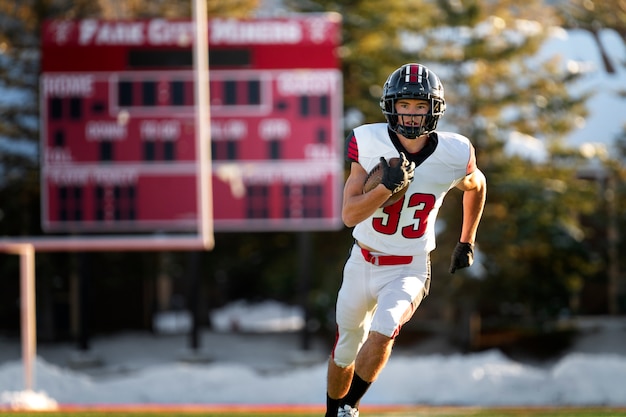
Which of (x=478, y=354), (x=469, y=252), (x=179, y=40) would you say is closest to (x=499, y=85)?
(x=478, y=354)

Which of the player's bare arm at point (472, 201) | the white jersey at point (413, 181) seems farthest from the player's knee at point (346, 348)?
the player's bare arm at point (472, 201)

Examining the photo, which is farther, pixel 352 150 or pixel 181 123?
pixel 181 123

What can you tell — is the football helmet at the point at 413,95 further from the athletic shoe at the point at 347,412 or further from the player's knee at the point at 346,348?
the athletic shoe at the point at 347,412

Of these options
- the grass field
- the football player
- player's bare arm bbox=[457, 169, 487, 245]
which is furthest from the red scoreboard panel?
the football player

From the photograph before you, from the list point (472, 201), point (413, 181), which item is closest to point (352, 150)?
point (413, 181)

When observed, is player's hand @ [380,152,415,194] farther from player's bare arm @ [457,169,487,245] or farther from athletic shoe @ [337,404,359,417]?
athletic shoe @ [337,404,359,417]

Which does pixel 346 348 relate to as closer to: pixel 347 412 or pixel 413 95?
pixel 347 412

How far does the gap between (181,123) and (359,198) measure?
27.2 feet

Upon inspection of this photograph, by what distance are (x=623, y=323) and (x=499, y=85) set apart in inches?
164

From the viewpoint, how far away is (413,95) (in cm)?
453

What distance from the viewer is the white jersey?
4.61m

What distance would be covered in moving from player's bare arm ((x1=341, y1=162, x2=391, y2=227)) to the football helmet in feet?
0.77

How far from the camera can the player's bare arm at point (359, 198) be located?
14.3 ft

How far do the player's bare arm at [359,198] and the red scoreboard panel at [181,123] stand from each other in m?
7.94
